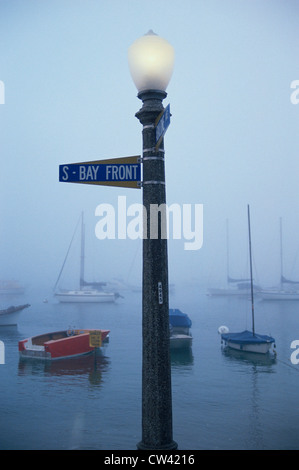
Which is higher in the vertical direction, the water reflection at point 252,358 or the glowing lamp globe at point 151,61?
the glowing lamp globe at point 151,61

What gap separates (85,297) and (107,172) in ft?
473

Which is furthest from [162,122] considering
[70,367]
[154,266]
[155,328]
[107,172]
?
[70,367]

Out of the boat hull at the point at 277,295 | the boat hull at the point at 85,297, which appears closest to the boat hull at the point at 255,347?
the boat hull at the point at 85,297

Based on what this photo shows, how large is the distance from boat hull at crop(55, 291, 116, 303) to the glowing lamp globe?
144m

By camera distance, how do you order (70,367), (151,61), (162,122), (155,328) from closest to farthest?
1. (162,122)
2. (155,328)
3. (151,61)
4. (70,367)

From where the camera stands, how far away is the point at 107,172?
5.50m

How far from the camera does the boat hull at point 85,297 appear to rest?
147375 mm

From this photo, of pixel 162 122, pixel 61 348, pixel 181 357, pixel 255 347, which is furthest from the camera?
pixel 181 357

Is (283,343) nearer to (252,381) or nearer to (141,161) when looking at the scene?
(252,381)

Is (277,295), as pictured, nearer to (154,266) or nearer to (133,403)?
(133,403)

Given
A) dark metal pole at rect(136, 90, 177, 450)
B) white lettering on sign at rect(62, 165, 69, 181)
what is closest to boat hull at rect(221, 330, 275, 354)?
dark metal pole at rect(136, 90, 177, 450)

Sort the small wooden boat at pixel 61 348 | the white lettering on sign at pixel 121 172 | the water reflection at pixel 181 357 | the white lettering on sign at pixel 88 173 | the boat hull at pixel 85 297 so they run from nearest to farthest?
the white lettering on sign at pixel 121 172 < the white lettering on sign at pixel 88 173 < the small wooden boat at pixel 61 348 < the water reflection at pixel 181 357 < the boat hull at pixel 85 297

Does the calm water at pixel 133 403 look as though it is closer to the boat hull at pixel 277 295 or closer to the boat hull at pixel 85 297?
the boat hull at pixel 85 297

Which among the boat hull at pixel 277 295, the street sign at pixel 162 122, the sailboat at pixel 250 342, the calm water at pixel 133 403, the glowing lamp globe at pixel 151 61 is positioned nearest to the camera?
the street sign at pixel 162 122
